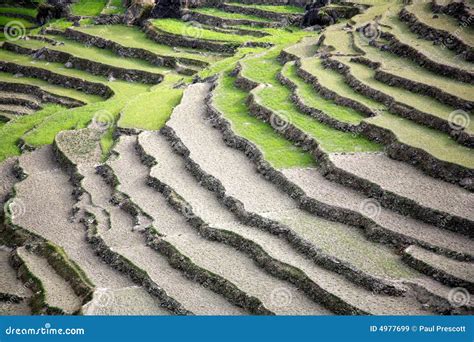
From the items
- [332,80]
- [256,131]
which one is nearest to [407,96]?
[332,80]

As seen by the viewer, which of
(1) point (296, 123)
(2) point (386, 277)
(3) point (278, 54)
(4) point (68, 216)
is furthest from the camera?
(3) point (278, 54)

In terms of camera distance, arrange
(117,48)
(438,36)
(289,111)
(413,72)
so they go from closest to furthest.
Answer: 1. (289,111)
2. (413,72)
3. (438,36)
4. (117,48)

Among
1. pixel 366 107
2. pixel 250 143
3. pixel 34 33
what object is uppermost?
pixel 366 107

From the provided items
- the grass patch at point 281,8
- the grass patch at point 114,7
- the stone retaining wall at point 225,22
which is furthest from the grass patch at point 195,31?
the grass patch at point 114,7

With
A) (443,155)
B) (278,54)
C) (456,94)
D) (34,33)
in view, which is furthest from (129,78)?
(443,155)

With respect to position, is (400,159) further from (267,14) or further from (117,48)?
(267,14)

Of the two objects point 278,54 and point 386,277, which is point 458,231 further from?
point 278,54

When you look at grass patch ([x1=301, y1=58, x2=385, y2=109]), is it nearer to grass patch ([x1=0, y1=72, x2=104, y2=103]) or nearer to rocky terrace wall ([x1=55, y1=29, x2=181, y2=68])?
rocky terrace wall ([x1=55, y1=29, x2=181, y2=68])
